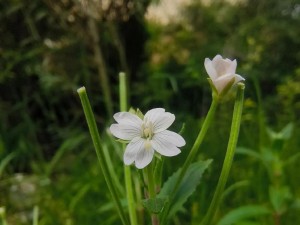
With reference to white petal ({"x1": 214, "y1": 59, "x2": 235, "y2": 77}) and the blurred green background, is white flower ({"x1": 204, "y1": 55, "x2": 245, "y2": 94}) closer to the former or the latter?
white petal ({"x1": 214, "y1": 59, "x2": 235, "y2": 77})

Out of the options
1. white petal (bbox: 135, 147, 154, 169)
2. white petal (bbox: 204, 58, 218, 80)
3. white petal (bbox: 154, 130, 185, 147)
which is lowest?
white petal (bbox: 135, 147, 154, 169)

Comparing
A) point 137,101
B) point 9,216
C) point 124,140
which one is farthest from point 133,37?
point 124,140

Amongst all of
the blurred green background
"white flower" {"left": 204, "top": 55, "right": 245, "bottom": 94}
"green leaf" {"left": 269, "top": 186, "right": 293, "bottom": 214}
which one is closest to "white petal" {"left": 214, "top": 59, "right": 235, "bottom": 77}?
"white flower" {"left": 204, "top": 55, "right": 245, "bottom": 94}

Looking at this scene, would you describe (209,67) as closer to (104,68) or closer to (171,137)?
(171,137)

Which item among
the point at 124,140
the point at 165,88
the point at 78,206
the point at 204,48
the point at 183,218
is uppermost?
the point at 204,48

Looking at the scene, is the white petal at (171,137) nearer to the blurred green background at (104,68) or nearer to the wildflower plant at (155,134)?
the wildflower plant at (155,134)

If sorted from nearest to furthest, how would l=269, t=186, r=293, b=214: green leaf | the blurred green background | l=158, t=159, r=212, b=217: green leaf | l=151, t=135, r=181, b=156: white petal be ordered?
l=151, t=135, r=181, b=156: white petal, l=158, t=159, r=212, b=217: green leaf, l=269, t=186, r=293, b=214: green leaf, the blurred green background

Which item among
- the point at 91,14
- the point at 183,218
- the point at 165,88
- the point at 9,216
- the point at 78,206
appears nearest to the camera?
the point at 183,218

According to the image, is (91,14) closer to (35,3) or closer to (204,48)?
(35,3)
